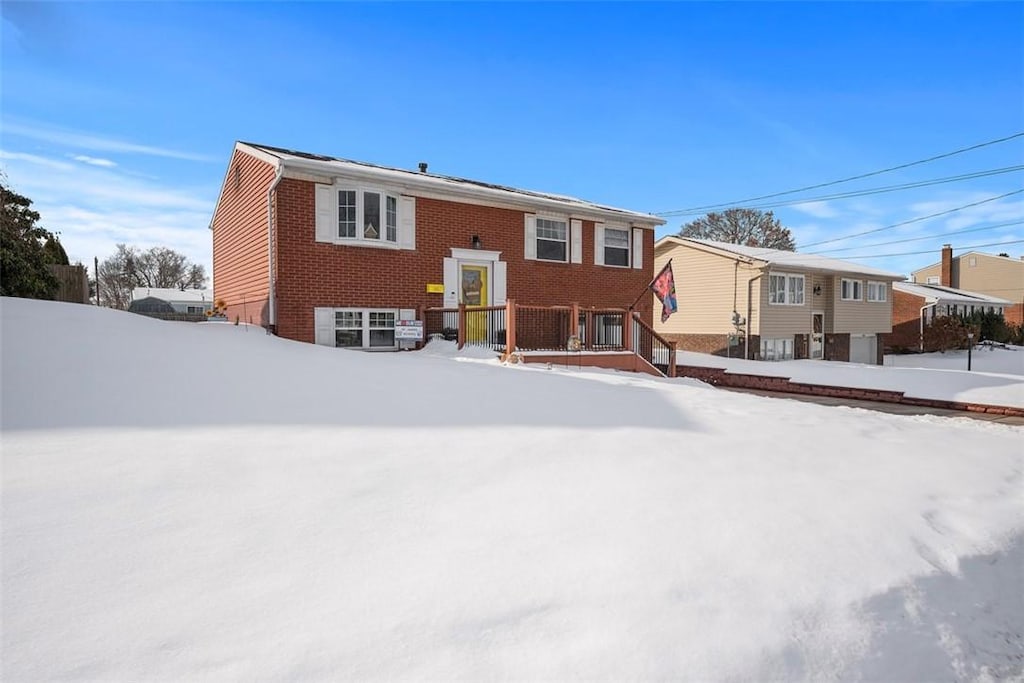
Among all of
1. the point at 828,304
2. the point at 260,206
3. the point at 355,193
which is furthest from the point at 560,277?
the point at 828,304

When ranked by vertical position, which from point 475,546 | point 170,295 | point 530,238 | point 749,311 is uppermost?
point 170,295

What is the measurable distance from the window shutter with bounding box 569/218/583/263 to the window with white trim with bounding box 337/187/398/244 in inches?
221

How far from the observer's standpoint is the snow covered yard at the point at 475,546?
2.22m

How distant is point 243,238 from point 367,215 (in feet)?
13.8

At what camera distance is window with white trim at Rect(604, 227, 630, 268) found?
57.5 ft

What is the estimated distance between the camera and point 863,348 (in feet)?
97.6

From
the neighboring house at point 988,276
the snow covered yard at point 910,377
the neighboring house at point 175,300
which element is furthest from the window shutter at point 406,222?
the neighboring house at point 988,276

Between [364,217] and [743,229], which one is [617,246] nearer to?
[364,217]

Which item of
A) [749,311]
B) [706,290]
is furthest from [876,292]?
[706,290]

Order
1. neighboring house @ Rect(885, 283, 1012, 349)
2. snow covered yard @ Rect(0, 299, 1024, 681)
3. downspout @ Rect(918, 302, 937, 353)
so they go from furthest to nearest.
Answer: neighboring house @ Rect(885, 283, 1012, 349) < downspout @ Rect(918, 302, 937, 353) < snow covered yard @ Rect(0, 299, 1024, 681)

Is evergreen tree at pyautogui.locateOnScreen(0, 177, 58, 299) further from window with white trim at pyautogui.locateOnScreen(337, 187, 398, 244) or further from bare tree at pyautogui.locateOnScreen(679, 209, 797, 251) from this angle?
bare tree at pyautogui.locateOnScreen(679, 209, 797, 251)

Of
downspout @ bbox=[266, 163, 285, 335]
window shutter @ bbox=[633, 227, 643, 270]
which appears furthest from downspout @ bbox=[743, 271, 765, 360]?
downspout @ bbox=[266, 163, 285, 335]

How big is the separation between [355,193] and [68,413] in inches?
361

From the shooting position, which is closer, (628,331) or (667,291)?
(628,331)
